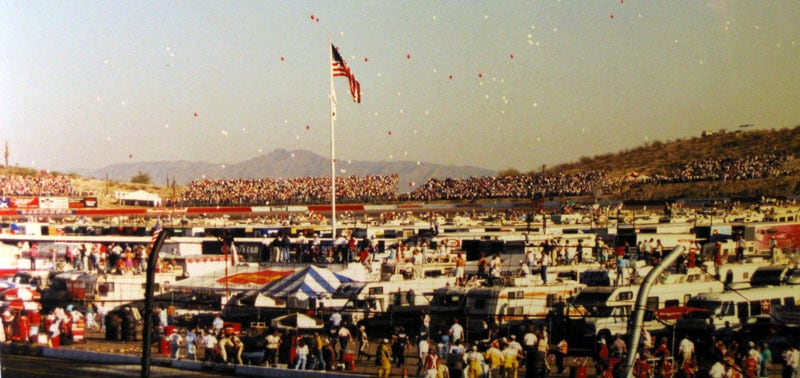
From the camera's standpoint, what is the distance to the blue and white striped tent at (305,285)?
663 inches

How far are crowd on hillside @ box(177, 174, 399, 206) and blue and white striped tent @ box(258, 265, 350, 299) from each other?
3095cm

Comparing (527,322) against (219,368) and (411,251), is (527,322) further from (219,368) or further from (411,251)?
(411,251)

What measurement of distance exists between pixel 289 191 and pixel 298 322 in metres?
35.1

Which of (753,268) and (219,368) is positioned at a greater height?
(753,268)

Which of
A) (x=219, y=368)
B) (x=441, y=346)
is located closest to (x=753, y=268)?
(x=441, y=346)

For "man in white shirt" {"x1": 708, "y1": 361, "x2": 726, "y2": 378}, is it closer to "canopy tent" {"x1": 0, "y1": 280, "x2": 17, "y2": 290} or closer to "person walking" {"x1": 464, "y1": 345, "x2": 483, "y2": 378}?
"person walking" {"x1": 464, "y1": 345, "x2": 483, "y2": 378}

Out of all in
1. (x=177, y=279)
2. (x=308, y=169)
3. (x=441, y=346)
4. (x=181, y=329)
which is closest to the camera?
(x=441, y=346)

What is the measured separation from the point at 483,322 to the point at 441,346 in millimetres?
2014

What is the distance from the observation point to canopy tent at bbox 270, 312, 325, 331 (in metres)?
15.8

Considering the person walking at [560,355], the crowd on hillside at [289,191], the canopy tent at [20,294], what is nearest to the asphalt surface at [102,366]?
the person walking at [560,355]

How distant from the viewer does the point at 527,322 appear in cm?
1430

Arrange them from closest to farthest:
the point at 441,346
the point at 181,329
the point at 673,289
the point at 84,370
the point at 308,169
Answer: the point at 441,346, the point at 84,370, the point at 673,289, the point at 181,329, the point at 308,169

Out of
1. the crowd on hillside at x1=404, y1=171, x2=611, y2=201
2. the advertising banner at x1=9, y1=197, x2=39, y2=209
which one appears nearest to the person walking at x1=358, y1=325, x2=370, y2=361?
the crowd on hillside at x1=404, y1=171, x2=611, y2=201

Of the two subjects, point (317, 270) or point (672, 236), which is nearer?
point (317, 270)
